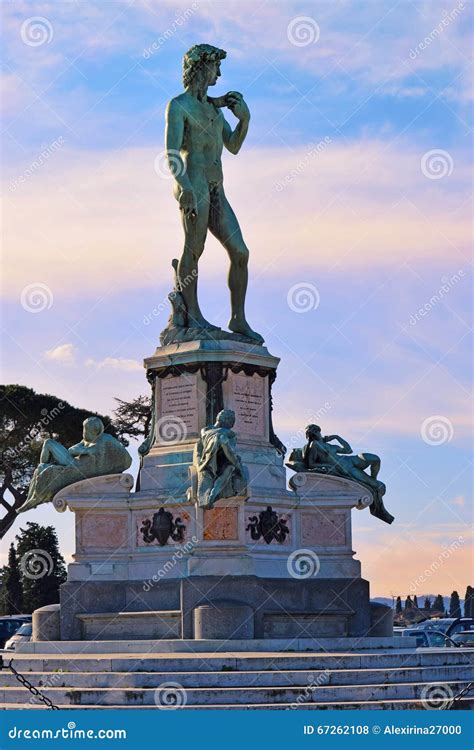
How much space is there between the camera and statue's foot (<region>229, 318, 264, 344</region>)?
3048 cm

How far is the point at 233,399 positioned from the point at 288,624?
4291mm

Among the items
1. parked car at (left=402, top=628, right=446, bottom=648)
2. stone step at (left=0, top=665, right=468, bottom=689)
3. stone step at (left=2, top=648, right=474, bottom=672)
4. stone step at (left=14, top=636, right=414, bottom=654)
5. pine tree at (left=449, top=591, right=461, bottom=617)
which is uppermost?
pine tree at (left=449, top=591, right=461, bottom=617)

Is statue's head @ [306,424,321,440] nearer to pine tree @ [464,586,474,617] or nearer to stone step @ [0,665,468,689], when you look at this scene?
stone step @ [0,665,468,689]

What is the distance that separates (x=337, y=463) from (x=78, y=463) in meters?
4.87

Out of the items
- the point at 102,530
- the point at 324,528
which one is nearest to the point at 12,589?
the point at 102,530

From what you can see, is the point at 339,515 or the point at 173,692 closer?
the point at 173,692

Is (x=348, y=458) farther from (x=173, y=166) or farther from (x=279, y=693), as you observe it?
(x=279, y=693)

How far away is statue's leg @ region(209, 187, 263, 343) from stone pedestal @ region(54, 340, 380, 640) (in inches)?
51.4

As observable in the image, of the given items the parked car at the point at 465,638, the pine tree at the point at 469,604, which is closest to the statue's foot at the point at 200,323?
the parked car at the point at 465,638

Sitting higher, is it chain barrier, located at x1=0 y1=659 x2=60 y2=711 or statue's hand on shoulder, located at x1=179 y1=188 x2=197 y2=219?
statue's hand on shoulder, located at x1=179 y1=188 x2=197 y2=219

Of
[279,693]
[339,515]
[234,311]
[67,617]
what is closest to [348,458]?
[339,515]

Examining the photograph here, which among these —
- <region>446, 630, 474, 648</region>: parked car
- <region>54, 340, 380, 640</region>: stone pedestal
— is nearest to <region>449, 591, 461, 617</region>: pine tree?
<region>446, 630, 474, 648</region>: parked car

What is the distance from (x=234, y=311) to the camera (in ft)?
101

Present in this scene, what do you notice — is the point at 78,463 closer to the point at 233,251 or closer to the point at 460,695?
the point at 233,251
